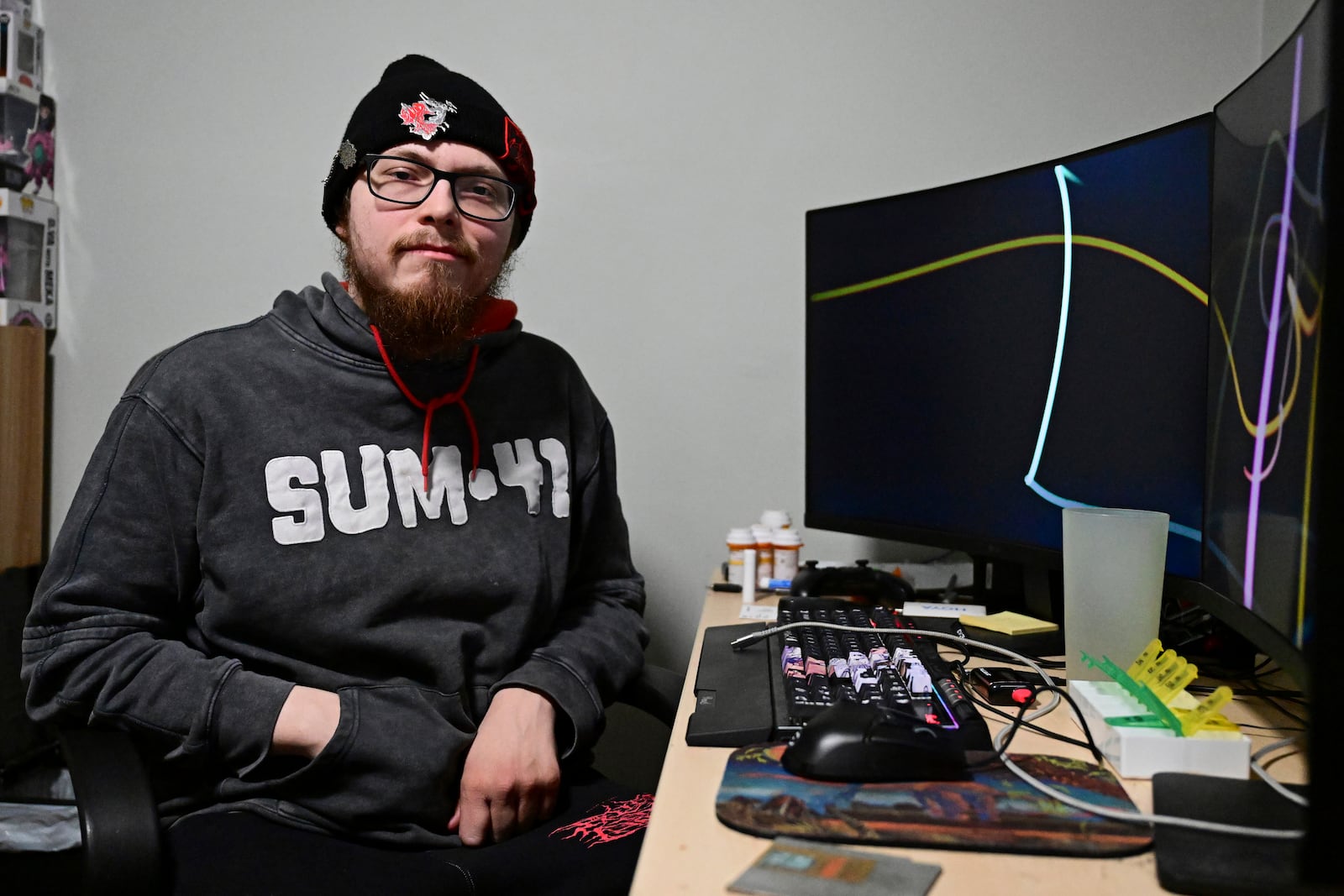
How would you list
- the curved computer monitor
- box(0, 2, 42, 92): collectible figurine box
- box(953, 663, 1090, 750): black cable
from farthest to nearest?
box(0, 2, 42, 92): collectible figurine box < box(953, 663, 1090, 750): black cable < the curved computer monitor

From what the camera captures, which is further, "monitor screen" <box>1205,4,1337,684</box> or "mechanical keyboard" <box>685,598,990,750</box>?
"mechanical keyboard" <box>685,598,990,750</box>

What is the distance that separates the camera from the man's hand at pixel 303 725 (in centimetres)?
102

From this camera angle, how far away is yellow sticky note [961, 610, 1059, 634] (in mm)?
1203

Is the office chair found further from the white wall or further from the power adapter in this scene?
the white wall

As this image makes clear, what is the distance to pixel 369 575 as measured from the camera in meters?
1.13

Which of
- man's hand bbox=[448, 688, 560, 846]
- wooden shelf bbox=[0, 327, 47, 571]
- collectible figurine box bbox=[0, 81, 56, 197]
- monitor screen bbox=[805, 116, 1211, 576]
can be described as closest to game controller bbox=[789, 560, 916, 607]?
monitor screen bbox=[805, 116, 1211, 576]

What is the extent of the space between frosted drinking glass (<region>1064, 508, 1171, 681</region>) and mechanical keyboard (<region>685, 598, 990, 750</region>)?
0.15 metres

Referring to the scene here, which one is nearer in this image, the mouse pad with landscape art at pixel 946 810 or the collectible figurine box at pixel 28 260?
the mouse pad with landscape art at pixel 946 810

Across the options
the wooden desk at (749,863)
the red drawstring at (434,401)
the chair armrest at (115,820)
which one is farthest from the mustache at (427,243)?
the wooden desk at (749,863)

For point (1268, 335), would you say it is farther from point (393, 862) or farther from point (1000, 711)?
point (393, 862)

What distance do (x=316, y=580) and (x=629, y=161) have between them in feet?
3.34

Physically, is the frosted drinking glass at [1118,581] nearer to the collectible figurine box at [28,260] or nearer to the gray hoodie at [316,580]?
the gray hoodie at [316,580]

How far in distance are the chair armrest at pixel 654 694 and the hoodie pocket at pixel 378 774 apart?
26cm

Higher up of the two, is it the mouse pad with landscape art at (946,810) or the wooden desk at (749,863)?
the mouse pad with landscape art at (946,810)
